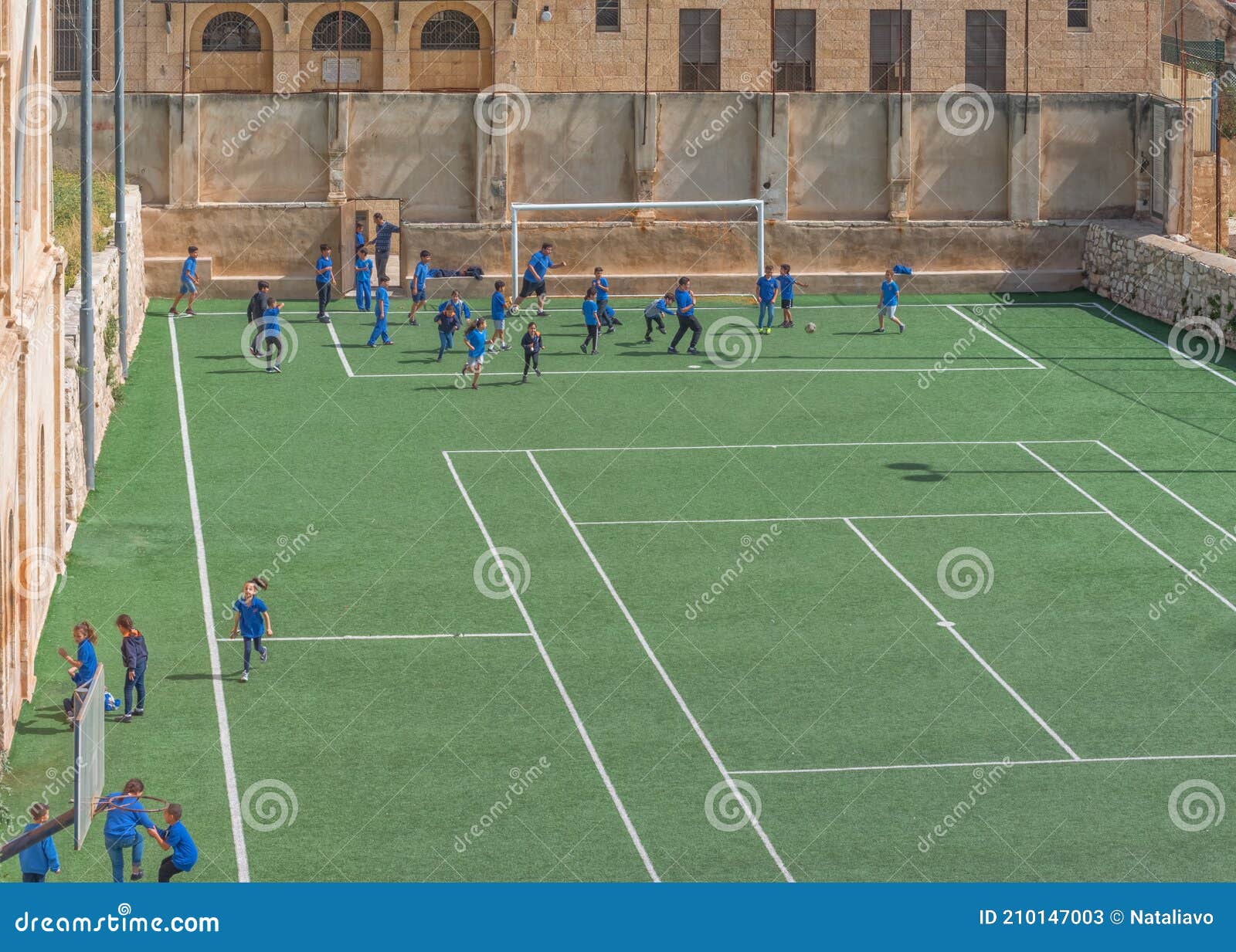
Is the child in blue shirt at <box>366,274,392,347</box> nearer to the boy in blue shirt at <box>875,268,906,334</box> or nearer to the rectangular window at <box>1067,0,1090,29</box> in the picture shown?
the boy in blue shirt at <box>875,268,906,334</box>

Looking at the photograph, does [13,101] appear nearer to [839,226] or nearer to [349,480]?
[349,480]

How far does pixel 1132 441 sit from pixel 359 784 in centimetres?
1820

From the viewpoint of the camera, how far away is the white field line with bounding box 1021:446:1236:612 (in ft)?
102

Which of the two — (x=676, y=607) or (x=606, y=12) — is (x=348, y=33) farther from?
(x=676, y=607)

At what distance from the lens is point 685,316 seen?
4372cm

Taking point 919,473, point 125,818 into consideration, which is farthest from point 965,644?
point 125,818

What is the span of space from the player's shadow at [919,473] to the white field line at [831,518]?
1773 mm

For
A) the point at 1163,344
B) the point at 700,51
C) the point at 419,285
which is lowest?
the point at 1163,344

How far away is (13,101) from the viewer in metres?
26.5

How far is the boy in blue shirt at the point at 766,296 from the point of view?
45281 millimetres

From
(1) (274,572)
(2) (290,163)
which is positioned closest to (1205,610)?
(1) (274,572)

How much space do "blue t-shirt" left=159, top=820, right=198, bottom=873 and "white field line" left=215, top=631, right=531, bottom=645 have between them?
7.41 metres

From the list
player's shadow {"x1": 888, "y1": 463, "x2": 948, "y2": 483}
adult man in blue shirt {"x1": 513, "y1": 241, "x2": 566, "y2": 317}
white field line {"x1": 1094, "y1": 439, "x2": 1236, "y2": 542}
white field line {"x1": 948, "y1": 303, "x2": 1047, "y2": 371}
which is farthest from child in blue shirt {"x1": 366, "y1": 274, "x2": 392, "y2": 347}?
white field line {"x1": 1094, "y1": 439, "x2": 1236, "y2": 542}

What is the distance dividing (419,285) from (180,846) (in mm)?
25397
